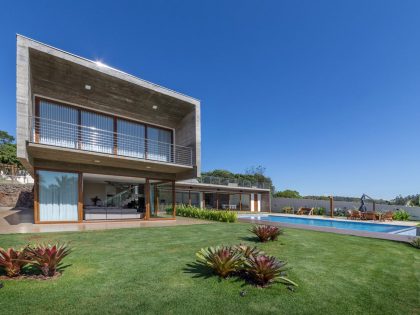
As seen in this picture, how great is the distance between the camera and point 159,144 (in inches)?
626

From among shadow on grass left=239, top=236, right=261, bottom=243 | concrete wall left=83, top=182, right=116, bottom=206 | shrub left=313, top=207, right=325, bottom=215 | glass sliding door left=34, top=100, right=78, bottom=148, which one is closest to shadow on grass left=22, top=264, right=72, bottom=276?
shadow on grass left=239, top=236, right=261, bottom=243

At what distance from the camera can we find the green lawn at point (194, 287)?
3658mm

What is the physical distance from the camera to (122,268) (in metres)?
5.25

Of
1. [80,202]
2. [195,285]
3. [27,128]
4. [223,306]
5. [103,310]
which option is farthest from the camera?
[80,202]

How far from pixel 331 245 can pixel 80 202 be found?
11441 millimetres

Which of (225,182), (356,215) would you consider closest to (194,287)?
(356,215)

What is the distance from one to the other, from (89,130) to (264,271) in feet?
39.3

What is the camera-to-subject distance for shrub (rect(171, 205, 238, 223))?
50.9 ft

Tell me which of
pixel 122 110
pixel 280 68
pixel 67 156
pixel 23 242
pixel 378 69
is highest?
pixel 280 68

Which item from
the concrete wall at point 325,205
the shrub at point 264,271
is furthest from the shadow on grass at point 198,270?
the concrete wall at point 325,205

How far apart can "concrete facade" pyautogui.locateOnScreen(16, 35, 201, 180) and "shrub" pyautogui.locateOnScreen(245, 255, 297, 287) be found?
899 centimetres

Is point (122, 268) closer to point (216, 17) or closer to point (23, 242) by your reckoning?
point (23, 242)

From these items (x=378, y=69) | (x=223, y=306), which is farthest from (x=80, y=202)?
(x=378, y=69)

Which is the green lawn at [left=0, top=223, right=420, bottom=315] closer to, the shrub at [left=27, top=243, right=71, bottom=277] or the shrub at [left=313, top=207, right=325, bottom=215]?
the shrub at [left=27, top=243, right=71, bottom=277]
